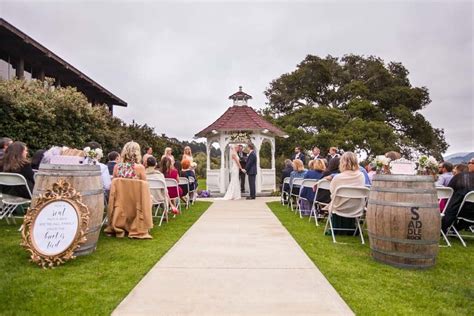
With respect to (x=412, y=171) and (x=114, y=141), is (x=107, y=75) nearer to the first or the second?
(x=114, y=141)

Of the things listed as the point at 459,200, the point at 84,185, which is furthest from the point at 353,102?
the point at 84,185

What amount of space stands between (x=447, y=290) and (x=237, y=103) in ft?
49.4

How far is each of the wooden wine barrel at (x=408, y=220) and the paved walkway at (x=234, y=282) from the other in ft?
3.19

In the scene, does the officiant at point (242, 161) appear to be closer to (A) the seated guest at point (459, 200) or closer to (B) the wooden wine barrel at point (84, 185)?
(A) the seated guest at point (459, 200)

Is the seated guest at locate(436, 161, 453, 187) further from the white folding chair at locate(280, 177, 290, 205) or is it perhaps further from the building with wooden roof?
the building with wooden roof

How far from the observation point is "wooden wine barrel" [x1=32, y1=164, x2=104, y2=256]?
14.3 feet

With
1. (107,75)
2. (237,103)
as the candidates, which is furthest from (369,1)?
(107,75)

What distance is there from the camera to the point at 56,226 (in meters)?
4.17

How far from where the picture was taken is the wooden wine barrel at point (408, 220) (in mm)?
4074

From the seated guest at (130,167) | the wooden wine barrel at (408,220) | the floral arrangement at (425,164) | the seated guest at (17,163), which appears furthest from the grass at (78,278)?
the floral arrangement at (425,164)

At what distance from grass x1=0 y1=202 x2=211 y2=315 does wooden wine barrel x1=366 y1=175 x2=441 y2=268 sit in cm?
278

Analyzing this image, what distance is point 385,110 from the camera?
29.3 meters

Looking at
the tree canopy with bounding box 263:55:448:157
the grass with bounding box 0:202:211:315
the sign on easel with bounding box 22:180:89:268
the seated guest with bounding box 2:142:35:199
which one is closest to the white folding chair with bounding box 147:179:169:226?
the grass with bounding box 0:202:211:315

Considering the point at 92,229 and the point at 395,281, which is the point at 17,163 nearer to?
the point at 92,229
